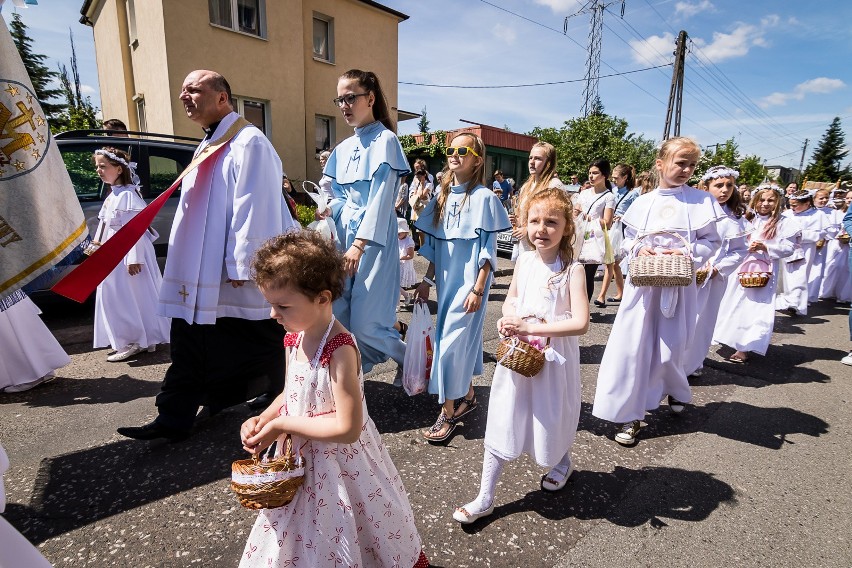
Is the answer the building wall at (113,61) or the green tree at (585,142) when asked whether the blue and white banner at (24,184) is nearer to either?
the building wall at (113,61)

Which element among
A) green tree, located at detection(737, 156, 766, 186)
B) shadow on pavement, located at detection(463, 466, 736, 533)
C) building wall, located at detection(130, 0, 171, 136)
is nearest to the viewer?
shadow on pavement, located at detection(463, 466, 736, 533)

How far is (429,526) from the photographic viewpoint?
2.34 meters

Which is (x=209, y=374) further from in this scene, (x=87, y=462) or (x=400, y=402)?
(x=400, y=402)

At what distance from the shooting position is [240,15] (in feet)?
42.7

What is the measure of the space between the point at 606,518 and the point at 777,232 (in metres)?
4.64

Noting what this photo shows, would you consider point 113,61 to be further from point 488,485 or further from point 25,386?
point 488,485

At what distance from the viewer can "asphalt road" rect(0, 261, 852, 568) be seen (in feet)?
7.25

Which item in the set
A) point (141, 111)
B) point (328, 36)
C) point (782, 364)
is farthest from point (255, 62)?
point (782, 364)

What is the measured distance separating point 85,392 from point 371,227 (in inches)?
114

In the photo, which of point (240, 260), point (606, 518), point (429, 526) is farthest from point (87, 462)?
point (606, 518)

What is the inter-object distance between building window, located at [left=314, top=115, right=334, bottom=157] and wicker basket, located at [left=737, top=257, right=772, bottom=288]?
505 inches

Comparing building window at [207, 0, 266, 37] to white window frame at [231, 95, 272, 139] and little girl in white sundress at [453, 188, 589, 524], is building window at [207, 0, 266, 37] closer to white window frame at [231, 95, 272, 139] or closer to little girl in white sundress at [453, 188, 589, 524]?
white window frame at [231, 95, 272, 139]

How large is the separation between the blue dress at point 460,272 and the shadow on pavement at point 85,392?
8.27 ft

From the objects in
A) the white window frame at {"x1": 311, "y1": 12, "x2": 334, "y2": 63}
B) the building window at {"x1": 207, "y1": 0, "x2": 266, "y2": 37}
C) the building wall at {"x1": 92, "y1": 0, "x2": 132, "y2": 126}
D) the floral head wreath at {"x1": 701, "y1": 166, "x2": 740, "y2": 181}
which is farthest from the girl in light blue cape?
the building wall at {"x1": 92, "y1": 0, "x2": 132, "y2": 126}
